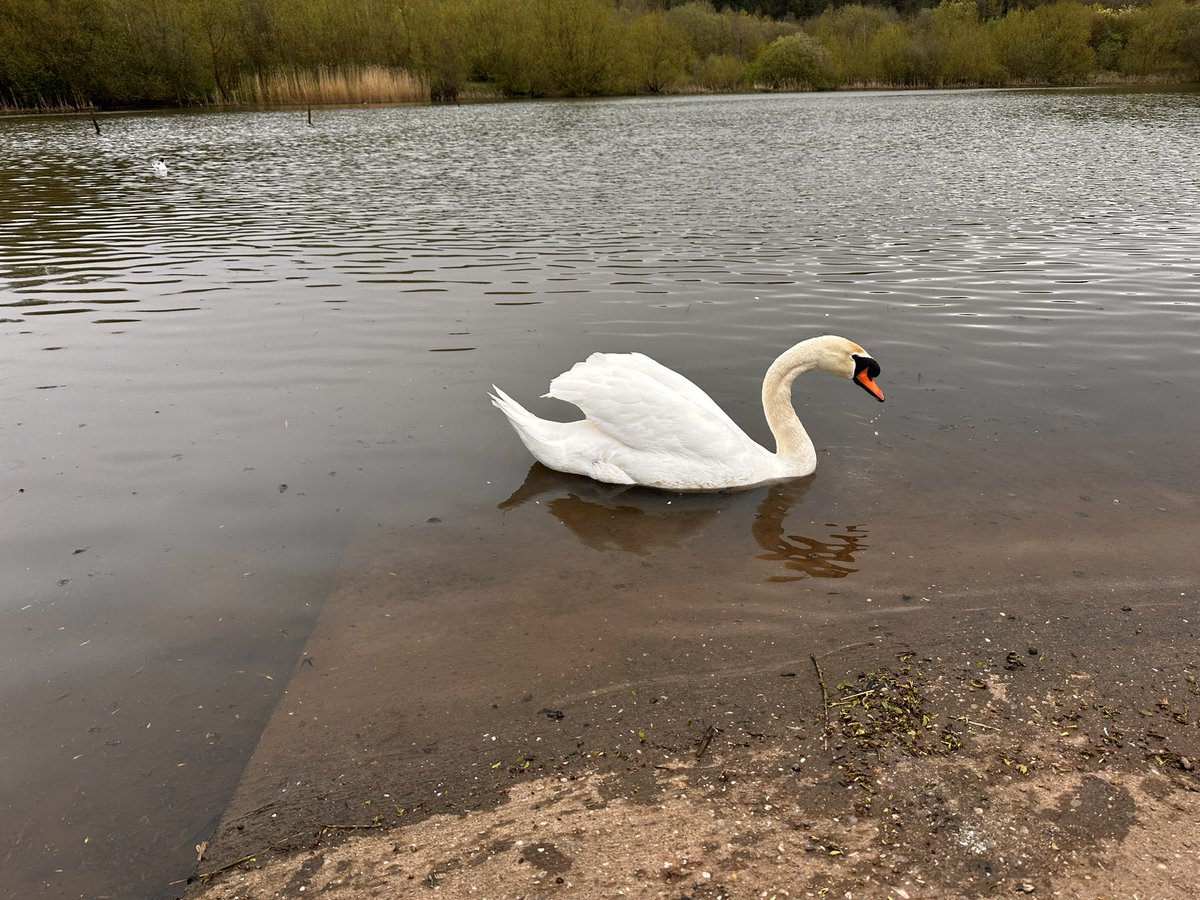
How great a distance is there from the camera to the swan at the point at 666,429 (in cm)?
530

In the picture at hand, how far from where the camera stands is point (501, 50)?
55.2 m

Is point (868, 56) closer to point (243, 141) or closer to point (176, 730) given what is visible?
point (243, 141)

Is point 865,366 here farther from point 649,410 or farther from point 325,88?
point 325,88

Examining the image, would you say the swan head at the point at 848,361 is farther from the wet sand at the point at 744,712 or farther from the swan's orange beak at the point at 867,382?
the wet sand at the point at 744,712

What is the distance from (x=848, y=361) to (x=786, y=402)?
1.68 feet

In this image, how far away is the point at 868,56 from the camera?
207 feet

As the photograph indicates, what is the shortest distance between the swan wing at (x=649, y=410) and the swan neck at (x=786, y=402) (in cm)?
24

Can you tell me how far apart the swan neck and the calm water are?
0.42m

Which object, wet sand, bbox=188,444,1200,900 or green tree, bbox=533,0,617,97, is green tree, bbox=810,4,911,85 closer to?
green tree, bbox=533,0,617,97

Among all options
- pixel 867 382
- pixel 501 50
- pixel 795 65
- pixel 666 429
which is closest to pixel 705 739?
pixel 666 429

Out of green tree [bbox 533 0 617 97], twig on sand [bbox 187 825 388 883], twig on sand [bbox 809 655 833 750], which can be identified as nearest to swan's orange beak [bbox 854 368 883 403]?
twig on sand [bbox 809 655 833 750]

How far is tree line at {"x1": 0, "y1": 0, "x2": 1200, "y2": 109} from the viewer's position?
4406cm

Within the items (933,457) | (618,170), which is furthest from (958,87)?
(933,457)

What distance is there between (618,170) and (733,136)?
9.70m
